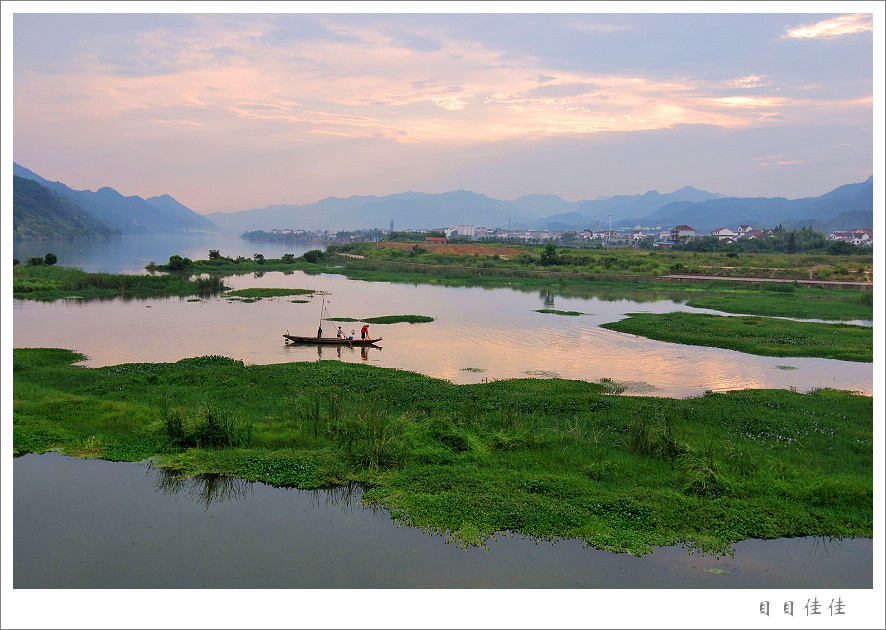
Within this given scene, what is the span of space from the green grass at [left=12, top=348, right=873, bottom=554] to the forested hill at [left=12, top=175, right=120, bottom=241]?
509 ft

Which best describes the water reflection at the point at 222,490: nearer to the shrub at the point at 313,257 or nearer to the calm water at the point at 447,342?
the calm water at the point at 447,342

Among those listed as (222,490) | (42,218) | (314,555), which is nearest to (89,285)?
(222,490)

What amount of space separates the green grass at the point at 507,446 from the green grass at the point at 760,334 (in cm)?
851

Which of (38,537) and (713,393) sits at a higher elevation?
(713,393)

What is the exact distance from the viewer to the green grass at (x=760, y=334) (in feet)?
86.6

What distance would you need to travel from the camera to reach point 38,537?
32.4 feet

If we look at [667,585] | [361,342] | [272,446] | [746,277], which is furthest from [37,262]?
[746,277]

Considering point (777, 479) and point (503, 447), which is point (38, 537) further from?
point (777, 479)

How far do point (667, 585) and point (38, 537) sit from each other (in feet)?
34.0

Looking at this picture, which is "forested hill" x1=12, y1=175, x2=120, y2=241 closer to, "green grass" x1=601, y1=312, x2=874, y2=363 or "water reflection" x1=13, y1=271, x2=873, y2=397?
"water reflection" x1=13, y1=271, x2=873, y2=397

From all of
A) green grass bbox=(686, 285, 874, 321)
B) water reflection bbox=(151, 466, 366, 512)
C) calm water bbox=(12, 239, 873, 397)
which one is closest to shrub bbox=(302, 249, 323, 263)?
calm water bbox=(12, 239, 873, 397)

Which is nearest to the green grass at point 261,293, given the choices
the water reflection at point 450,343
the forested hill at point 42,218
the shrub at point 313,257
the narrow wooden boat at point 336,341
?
the water reflection at point 450,343

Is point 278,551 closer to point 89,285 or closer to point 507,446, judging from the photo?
point 507,446

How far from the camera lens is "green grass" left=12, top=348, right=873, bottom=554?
33.3ft
